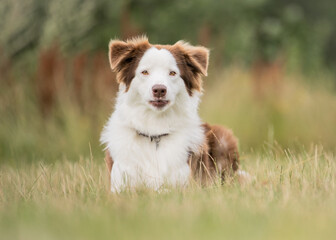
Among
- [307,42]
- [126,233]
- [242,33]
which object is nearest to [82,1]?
[242,33]

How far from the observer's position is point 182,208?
4445 millimetres

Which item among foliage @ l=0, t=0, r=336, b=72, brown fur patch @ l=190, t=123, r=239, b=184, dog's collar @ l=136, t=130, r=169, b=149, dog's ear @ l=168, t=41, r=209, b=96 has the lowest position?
brown fur patch @ l=190, t=123, r=239, b=184

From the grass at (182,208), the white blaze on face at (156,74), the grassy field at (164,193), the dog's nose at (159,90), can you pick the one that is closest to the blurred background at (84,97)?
the grassy field at (164,193)

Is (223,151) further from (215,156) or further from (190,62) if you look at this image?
(190,62)

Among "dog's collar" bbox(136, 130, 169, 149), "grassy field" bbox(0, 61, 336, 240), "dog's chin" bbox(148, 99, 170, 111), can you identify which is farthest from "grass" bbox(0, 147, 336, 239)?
"dog's chin" bbox(148, 99, 170, 111)

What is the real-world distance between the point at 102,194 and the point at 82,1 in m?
10.8

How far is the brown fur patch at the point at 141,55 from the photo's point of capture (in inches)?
221

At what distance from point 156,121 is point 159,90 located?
47cm

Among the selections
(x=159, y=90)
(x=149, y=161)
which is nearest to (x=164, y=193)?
(x=149, y=161)

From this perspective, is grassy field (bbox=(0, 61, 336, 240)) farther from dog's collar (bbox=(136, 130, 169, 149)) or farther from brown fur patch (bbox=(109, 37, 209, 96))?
brown fur patch (bbox=(109, 37, 209, 96))

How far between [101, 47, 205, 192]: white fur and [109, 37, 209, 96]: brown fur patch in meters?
0.10

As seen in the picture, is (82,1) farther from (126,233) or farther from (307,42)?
(126,233)

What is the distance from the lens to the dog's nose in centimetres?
523

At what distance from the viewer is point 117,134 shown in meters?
5.65
